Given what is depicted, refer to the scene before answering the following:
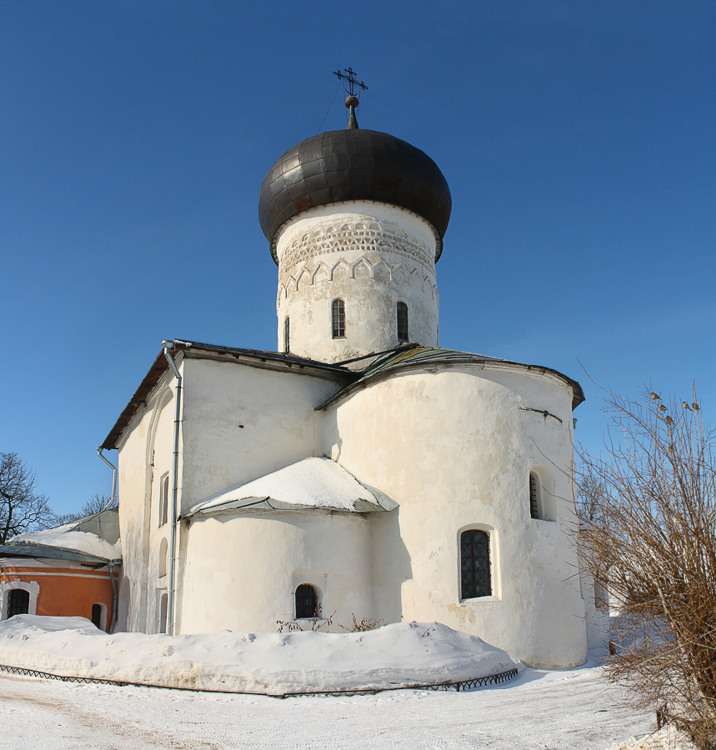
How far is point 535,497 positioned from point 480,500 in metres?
1.14

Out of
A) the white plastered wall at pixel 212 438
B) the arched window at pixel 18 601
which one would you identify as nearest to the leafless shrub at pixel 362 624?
the white plastered wall at pixel 212 438

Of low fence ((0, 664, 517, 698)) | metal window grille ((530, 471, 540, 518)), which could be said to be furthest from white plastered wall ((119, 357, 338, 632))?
metal window grille ((530, 471, 540, 518))

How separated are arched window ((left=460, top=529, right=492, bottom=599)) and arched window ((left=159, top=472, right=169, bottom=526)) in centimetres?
574

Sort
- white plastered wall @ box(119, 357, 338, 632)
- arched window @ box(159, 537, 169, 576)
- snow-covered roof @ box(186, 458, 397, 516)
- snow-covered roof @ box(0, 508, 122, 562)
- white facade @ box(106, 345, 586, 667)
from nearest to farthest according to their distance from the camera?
white facade @ box(106, 345, 586, 667) → snow-covered roof @ box(186, 458, 397, 516) → white plastered wall @ box(119, 357, 338, 632) → arched window @ box(159, 537, 169, 576) → snow-covered roof @ box(0, 508, 122, 562)

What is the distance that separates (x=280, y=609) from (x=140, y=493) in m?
5.83

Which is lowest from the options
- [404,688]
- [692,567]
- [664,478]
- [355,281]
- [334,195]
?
[404,688]

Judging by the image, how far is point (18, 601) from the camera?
15477mm

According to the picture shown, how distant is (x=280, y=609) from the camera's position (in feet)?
37.1

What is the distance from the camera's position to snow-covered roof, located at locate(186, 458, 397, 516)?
11.8 m

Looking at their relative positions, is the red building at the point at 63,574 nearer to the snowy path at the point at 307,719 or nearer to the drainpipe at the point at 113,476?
the drainpipe at the point at 113,476

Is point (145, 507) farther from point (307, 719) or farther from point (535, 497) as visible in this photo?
point (307, 719)

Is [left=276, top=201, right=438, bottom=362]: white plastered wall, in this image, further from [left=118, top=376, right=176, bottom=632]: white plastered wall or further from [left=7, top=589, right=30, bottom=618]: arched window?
[left=7, top=589, right=30, bottom=618]: arched window

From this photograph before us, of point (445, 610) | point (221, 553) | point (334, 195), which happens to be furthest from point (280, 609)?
point (334, 195)

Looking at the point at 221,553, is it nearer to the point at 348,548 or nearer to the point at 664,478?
the point at 348,548
